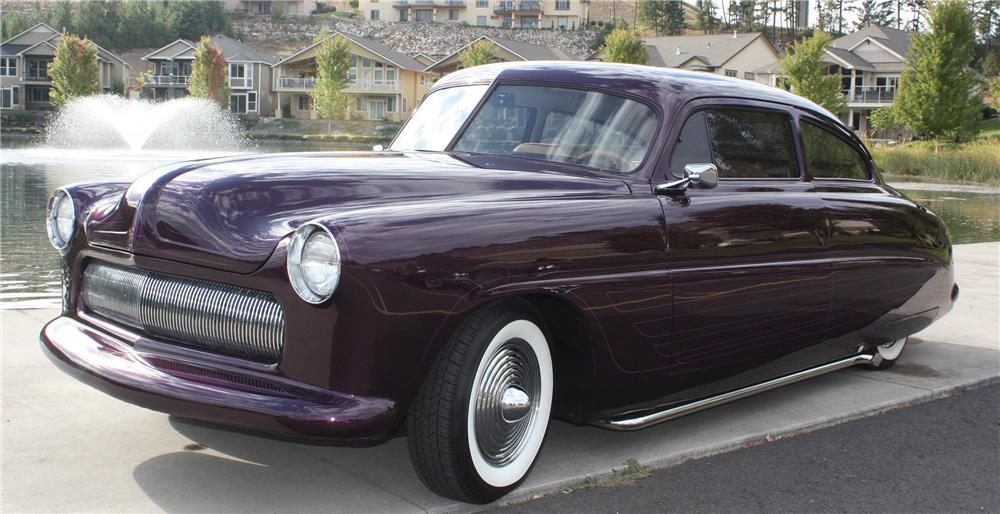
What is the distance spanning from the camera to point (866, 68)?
2852 inches

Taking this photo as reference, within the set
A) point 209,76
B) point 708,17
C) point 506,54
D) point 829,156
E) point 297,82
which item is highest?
point 708,17

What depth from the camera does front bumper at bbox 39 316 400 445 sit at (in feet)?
9.73

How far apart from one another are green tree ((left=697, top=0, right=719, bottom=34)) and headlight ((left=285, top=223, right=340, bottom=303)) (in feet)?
470

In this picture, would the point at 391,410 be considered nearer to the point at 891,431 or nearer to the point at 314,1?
the point at 891,431

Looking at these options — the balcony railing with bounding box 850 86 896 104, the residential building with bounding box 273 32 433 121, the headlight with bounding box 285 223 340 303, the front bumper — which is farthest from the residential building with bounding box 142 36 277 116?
the headlight with bounding box 285 223 340 303

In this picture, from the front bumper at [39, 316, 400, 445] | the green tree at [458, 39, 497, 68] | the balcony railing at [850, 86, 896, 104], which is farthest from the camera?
the balcony railing at [850, 86, 896, 104]

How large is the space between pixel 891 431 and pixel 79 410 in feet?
12.2

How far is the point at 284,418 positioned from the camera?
2.96 m

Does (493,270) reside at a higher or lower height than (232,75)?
lower

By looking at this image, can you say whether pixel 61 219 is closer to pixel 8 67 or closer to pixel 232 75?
pixel 232 75

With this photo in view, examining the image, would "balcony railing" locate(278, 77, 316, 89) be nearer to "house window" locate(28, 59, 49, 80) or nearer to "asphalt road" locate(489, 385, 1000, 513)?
"house window" locate(28, 59, 49, 80)

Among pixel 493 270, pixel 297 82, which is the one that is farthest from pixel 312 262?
pixel 297 82

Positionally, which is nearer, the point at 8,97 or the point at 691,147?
the point at 691,147

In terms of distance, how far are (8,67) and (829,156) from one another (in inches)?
3643
